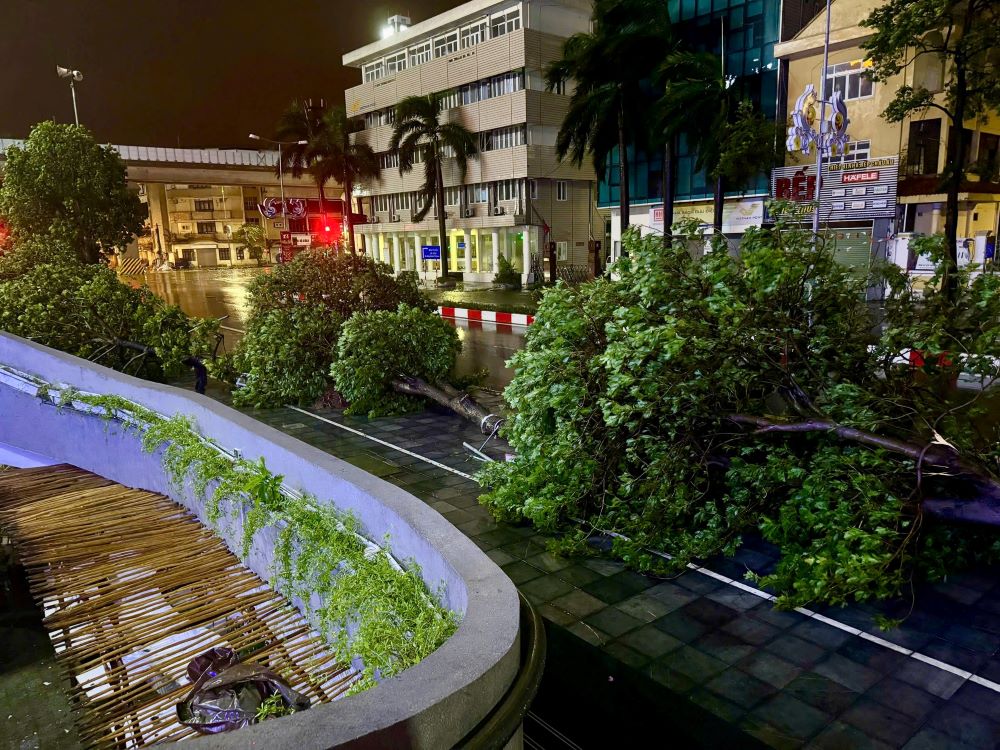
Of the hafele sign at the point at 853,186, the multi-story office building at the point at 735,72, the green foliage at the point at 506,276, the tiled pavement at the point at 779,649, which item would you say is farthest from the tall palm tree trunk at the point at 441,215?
the tiled pavement at the point at 779,649

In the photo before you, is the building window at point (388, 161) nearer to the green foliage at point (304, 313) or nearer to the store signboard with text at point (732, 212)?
the store signboard with text at point (732, 212)

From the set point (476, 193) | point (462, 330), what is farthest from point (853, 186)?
point (476, 193)

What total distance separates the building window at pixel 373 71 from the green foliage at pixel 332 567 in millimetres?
44605

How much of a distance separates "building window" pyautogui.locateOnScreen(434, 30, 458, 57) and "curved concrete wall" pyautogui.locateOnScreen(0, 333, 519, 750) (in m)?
36.5

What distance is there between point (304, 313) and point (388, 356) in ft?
6.83

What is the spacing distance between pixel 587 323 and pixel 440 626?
3803mm

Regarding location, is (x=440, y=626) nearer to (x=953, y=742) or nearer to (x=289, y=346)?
(x=953, y=742)

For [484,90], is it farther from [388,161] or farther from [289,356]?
[289,356]

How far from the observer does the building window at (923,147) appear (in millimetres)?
24297

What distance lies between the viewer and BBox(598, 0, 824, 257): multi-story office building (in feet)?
91.4

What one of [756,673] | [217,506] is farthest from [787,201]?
[217,506]

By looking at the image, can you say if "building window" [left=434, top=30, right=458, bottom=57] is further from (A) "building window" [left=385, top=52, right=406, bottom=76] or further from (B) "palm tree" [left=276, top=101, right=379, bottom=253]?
(B) "palm tree" [left=276, top=101, right=379, bottom=253]

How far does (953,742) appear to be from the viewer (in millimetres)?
3920

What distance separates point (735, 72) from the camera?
96.8 ft
